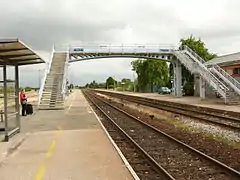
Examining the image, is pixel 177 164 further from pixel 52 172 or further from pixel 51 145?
pixel 51 145

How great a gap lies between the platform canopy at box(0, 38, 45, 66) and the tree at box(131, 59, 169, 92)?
7335 centimetres

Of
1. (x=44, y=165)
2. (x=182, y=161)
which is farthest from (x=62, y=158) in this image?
(x=182, y=161)

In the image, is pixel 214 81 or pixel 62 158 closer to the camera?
pixel 62 158

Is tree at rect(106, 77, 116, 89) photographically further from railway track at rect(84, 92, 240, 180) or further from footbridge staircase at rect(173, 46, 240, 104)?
railway track at rect(84, 92, 240, 180)

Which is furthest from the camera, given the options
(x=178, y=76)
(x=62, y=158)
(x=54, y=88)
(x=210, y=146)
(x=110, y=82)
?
(x=110, y=82)

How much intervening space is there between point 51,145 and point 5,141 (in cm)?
180

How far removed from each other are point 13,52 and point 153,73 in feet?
253

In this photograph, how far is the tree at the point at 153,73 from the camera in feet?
287

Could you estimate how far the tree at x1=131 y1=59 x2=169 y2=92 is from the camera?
87.4m

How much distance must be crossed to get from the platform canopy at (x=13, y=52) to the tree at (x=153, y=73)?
73353mm

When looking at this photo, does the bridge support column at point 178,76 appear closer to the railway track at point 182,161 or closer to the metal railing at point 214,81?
the metal railing at point 214,81

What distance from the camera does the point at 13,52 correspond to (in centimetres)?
1194

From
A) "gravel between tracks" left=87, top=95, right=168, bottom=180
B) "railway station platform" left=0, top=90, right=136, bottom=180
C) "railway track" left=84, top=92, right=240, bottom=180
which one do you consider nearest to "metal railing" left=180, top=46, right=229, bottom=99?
"railway track" left=84, top=92, right=240, bottom=180

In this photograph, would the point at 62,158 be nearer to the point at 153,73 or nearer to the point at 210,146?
the point at 210,146
